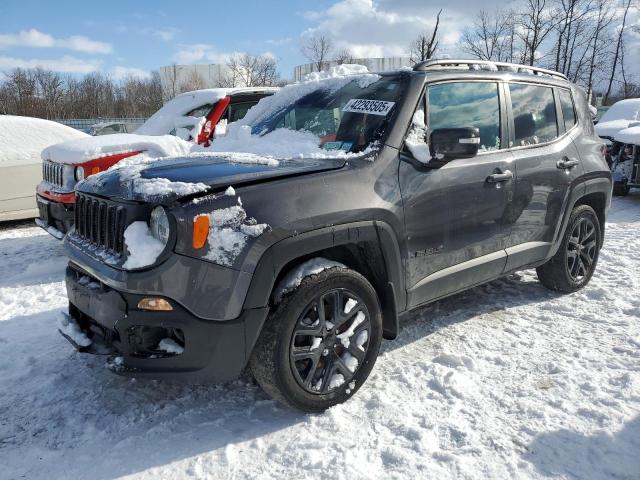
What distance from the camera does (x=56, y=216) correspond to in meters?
5.46

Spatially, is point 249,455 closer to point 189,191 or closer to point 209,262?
point 209,262

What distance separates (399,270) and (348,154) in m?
0.74

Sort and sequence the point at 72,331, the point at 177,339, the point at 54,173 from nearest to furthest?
the point at 177,339
the point at 72,331
the point at 54,173

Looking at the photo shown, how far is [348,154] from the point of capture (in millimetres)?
3053

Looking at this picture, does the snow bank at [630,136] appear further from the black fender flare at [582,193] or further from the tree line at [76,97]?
the tree line at [76,97]

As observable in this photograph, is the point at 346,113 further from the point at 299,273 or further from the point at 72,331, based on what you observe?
the point at 72,331

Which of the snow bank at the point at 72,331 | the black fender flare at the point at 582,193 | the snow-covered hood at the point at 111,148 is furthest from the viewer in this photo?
the snow-covered hood at the point at 111,148

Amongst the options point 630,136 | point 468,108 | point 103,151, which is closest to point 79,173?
point 103,151

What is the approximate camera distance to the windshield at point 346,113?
3199 mm

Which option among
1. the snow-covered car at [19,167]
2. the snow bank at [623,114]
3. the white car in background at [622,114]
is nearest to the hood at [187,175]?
the snow-covered car at [19,167]

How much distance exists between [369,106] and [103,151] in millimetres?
3581

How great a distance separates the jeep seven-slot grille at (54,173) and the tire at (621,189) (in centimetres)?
958

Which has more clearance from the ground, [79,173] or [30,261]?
[79,173]

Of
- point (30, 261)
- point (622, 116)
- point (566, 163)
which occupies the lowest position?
point (30, 261)
